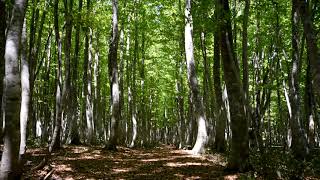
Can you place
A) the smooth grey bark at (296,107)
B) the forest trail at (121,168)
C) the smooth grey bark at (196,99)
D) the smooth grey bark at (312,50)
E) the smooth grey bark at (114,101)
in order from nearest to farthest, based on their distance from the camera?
the smooth grey bark at (312,50)
the forest trail at (121,168)
the smooth grey bark at (296,107)
the smooth grey bark at (196,99)
the smooth grey bark at (114,101)

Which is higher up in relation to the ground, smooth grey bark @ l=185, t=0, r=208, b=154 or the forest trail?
smooth grey bark @ l=185, t=0, r=208, b=154

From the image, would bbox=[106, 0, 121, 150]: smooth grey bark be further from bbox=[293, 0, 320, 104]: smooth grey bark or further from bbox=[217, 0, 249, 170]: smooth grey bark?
bbox=[293, 0, 320, 104]: smooth grey bark

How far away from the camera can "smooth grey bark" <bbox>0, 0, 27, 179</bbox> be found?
770cm

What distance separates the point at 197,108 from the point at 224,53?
7067 millimetres

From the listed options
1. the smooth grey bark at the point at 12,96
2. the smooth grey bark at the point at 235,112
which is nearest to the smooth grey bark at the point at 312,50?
the smooth grey bark at the point at 235,112

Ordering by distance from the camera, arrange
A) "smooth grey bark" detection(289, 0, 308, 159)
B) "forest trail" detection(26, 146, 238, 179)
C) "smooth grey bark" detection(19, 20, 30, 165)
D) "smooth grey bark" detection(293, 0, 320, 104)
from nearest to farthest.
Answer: "smooth grey bark" detection(293, 0, 320, 104)
"forest trail" detection(26, 146, 238, 179)
"smooth grey bark" detection(19, 20, 30, 165)
"smooth grey bark" detection(289, 0, 308, 159)

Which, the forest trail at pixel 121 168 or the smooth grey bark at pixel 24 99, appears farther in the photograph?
the smooth grey bark at pixel 24 99

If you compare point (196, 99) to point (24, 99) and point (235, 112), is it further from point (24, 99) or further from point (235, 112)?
point (24, 99)

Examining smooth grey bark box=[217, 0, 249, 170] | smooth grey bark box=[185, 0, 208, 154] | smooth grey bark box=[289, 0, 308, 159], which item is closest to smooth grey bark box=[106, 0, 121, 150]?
smooth grey bark box=[185, 0, 208, 154]

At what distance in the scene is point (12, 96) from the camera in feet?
25.3

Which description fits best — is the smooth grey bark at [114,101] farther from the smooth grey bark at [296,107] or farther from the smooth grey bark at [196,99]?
the smooth grey bark at [296,107]

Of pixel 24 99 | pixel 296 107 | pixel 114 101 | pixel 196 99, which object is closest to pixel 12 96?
pixel 24 99

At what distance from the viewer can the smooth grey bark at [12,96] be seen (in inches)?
303

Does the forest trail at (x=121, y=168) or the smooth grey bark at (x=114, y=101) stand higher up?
the smooth grey bark at (x=114, y=101)
